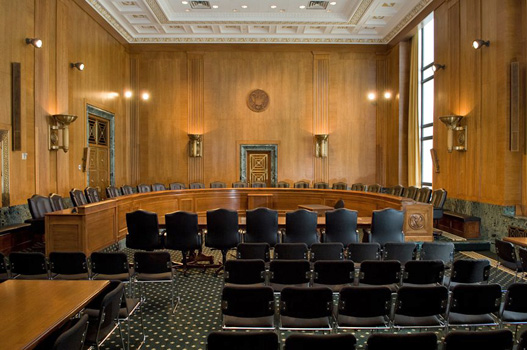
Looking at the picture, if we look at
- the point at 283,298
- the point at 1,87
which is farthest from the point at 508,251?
the point at 1,87

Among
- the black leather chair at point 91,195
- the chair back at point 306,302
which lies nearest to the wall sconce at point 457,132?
the chair back at point 306,302

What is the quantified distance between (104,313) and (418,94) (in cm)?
1191

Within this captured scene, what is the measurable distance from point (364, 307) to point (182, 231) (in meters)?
3.43

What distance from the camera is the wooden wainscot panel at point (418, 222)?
6848 millimetres

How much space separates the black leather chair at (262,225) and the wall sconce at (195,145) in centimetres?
843

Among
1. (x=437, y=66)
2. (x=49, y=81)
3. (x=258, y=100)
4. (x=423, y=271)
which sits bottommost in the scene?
(x=423, y=271)

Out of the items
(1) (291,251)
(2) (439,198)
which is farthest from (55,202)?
(2) (439,198)

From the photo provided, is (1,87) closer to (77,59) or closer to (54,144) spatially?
(54,144)

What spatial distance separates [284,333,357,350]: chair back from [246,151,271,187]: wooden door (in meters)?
12.4

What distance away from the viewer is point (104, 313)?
289 centimetres

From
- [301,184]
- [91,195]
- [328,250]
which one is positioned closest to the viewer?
[328,250]

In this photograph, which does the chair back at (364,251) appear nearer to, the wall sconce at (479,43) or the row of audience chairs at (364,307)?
the row of audience chairs at (364,307)

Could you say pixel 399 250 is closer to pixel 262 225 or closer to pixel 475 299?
pixel 475 299

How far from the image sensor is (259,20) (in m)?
12.8
